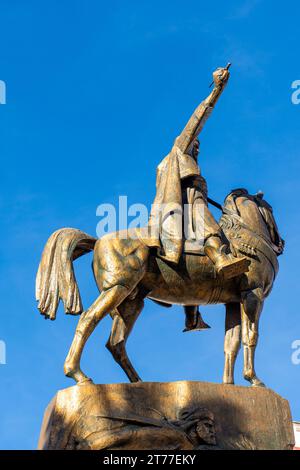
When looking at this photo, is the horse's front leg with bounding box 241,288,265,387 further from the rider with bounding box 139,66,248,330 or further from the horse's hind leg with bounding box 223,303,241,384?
the rider with bounding box 139,66,248,330

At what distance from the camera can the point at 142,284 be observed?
42.8 feet

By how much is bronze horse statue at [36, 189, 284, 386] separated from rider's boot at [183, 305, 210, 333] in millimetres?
456

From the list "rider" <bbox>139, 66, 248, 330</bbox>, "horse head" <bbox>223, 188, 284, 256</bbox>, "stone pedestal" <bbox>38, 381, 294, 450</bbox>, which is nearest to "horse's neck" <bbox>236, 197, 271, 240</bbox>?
"horse head" <bbox>223, 188, 284, 256</bbox>

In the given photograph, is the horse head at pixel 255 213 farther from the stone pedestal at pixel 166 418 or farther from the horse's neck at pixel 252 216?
the stone pedestal at pixel 166 418

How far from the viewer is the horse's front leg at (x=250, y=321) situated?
12.9 m

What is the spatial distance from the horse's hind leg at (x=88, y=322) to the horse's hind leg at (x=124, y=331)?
0.68m

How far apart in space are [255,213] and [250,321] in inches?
66.6

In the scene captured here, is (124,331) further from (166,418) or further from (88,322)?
(166,418)

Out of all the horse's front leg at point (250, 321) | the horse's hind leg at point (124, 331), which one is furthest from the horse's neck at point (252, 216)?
the horse's hind leg at point (124, 331)

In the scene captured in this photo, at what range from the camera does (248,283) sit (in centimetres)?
1318

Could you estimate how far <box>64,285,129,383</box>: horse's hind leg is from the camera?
12.1m

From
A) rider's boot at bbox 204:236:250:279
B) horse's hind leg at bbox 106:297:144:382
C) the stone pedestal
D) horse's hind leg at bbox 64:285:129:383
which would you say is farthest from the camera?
horse's hind leg at bbox 106:297:144:382

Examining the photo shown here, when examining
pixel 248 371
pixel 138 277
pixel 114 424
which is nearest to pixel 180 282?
pixel 138 277
